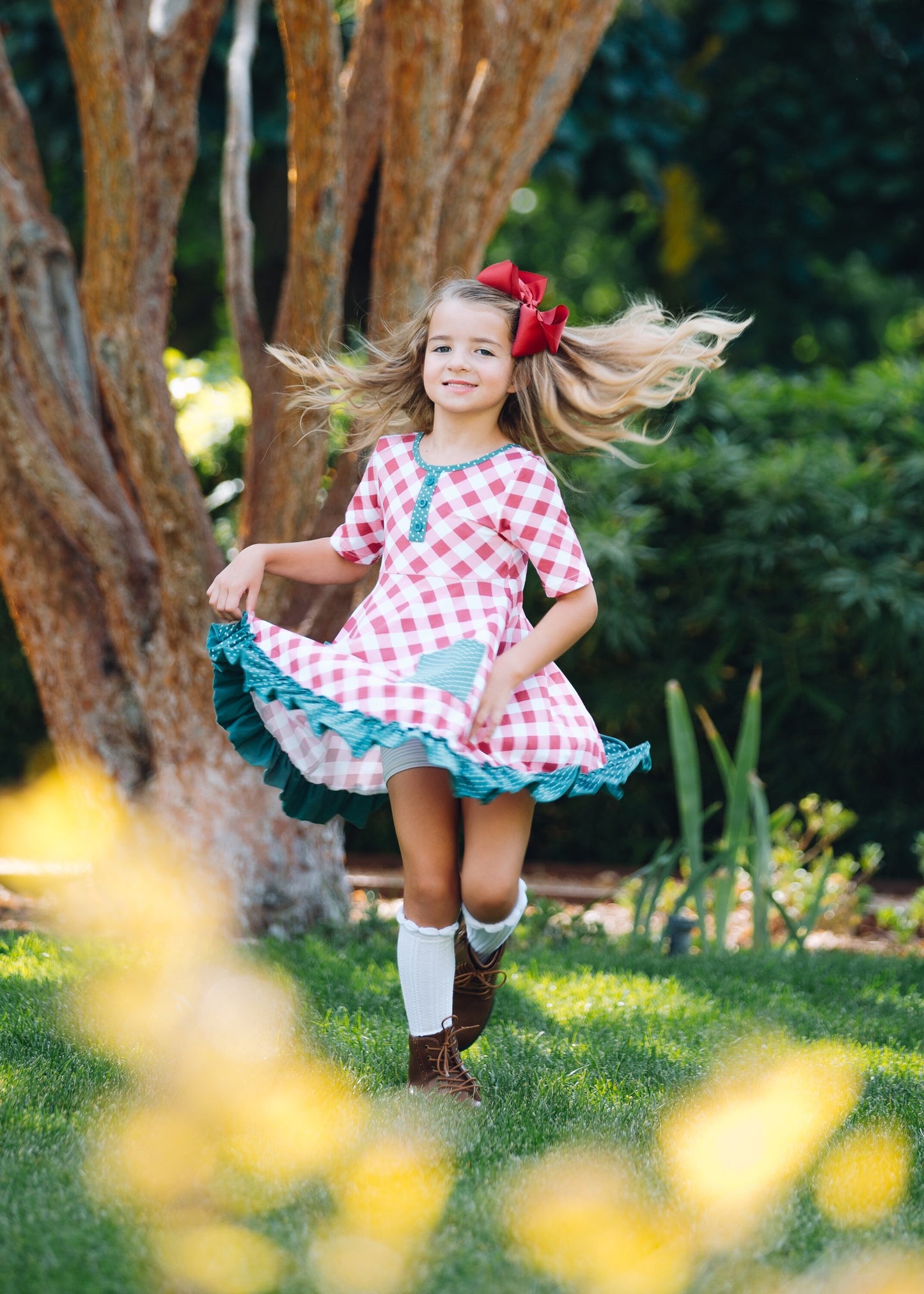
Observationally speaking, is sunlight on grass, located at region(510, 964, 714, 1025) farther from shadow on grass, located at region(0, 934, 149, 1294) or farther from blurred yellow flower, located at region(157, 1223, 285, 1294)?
blurred yellow flower, located at region(157, 1223, 285, 1294)

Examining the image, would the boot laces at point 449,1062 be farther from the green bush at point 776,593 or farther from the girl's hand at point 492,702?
the green bush at point 776,593

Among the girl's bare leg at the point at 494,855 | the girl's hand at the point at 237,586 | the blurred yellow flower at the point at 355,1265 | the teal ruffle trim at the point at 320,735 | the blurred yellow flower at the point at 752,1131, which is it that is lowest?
the blurred yellow flower at the point at 752,1131

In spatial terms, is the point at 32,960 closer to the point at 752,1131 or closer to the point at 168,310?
the point at 752,1131

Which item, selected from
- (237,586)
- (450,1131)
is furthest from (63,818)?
(450,1131)

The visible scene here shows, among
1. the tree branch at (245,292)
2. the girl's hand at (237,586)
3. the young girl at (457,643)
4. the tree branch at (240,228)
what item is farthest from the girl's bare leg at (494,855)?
the tree branch at (240,228)

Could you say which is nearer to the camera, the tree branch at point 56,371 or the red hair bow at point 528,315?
the red hair bow at point 528,315

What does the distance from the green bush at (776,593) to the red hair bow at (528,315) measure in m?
2.18

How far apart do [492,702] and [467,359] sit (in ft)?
2.28

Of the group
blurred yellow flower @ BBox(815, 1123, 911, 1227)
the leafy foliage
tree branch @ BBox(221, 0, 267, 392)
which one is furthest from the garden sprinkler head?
the leafy foliage

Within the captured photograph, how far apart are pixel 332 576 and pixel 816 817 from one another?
109 inches

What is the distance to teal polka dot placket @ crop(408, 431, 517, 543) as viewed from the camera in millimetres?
2434

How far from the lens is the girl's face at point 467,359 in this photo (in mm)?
2477

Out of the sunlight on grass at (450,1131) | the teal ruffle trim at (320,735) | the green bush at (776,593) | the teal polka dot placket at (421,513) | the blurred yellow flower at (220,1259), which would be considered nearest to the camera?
the blurred yellow flower at (220,1259)

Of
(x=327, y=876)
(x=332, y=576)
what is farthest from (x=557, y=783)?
(x=327, y=876)
